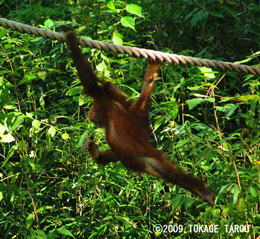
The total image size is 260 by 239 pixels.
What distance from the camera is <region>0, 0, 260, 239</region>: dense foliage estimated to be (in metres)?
3.25

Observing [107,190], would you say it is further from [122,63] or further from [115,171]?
[122,63]

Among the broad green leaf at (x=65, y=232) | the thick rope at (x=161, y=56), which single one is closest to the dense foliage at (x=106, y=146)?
the broad green leaf at (x=65, y=232)

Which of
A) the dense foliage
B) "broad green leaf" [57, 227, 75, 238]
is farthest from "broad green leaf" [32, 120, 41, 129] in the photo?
"broad green leaf" [57, 227, 75, 238]

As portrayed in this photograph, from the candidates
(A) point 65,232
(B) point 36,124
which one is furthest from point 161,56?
(A) point 65,232

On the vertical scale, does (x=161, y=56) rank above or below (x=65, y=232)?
above

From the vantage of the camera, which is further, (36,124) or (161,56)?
(36,124)

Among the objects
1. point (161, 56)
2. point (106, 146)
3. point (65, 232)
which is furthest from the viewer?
point (106, 146)

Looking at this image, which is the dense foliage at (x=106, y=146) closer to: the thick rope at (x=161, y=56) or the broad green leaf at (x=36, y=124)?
the broad green leaf at (x=36, y=124)

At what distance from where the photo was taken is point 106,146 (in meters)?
3.58

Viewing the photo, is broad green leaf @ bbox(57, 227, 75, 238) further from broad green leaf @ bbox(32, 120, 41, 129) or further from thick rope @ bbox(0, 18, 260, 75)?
thick rope @ bbox(0, 18, 260, 75)

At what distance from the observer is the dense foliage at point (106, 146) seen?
325 cm

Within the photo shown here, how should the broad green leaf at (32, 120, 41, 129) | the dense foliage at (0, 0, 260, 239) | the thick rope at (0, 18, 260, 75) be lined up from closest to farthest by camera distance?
the thick rope at (0, 18, 260, 75), the dense foliage at (0, 0, 260, 239), the broad green leaf at (32, 120, 41, 129)

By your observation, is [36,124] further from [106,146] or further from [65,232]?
[65,232]

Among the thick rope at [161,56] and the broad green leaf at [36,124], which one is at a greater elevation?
the thick rope at [161,56]
